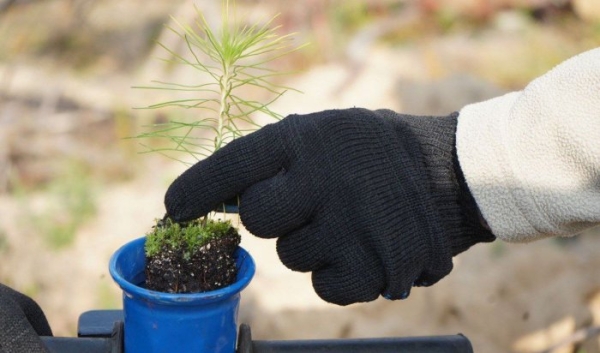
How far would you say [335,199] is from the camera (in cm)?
130

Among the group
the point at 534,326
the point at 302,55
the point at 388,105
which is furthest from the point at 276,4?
the point at 534,326

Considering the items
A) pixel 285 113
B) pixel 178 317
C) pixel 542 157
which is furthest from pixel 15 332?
pixel 285 113

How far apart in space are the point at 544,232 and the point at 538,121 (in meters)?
0.23

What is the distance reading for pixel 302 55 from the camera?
4.61 metres

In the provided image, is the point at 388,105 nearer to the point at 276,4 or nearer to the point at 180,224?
the point at 276,4

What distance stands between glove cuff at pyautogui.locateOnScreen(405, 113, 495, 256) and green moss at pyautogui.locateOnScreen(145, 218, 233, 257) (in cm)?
50

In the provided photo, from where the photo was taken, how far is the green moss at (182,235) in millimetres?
1136

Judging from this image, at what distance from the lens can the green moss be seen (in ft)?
3.73

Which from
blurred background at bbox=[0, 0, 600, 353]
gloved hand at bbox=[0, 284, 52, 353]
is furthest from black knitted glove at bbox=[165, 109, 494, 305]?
blurred background at bbox=[0, 0, 600, 353]

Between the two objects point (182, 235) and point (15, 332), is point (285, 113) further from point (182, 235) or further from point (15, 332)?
point (15, 332)

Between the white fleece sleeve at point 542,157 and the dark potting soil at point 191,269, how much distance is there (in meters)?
0.59

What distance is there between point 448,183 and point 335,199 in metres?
0.32

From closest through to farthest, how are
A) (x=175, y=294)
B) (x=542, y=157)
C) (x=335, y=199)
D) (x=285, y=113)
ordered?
(x=175, y=294) → (x=335, y=199) → (x=542, y=157) → (x=285, y=113)

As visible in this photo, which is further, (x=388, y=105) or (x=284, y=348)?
(x=388, y=105)
